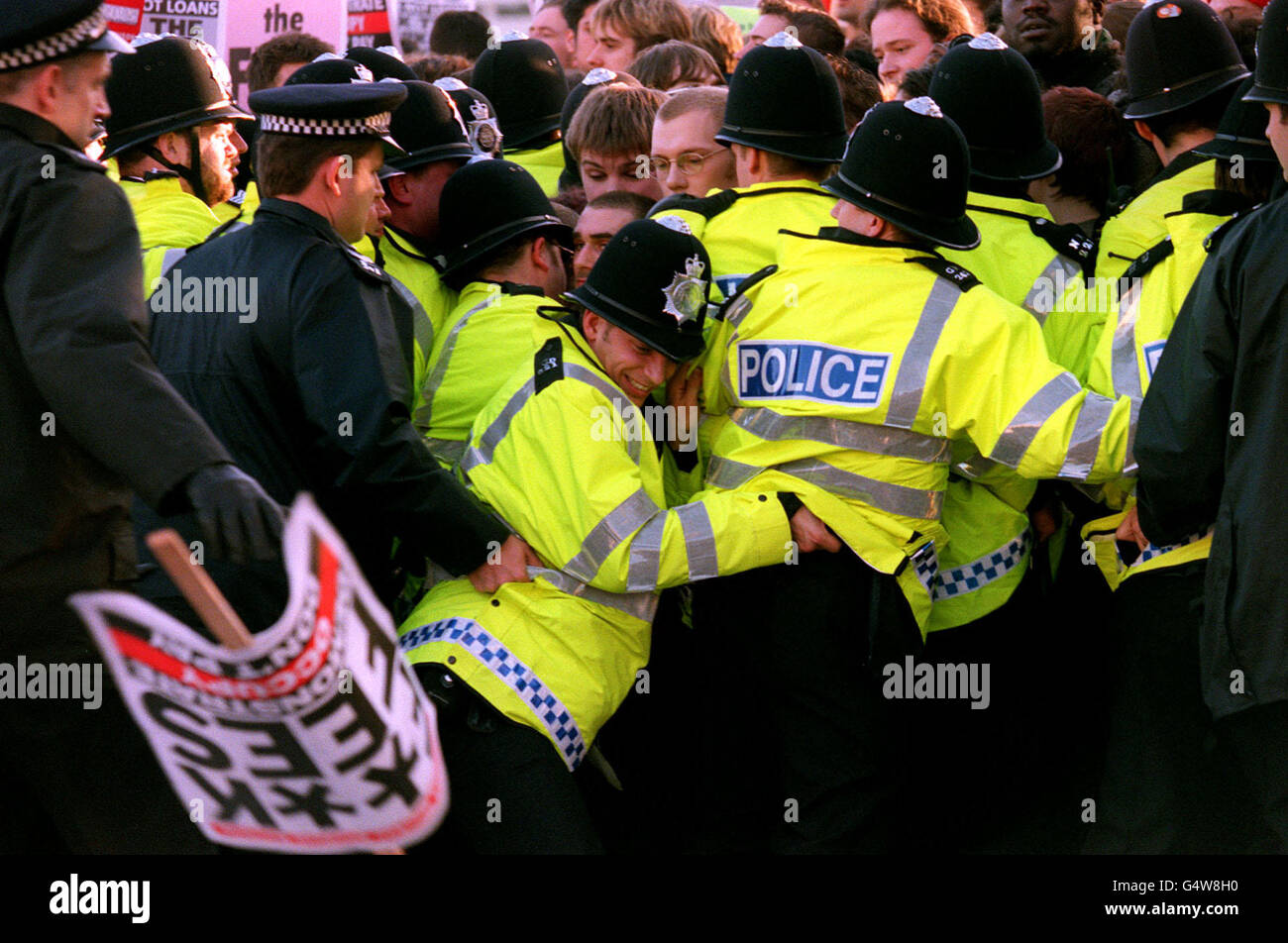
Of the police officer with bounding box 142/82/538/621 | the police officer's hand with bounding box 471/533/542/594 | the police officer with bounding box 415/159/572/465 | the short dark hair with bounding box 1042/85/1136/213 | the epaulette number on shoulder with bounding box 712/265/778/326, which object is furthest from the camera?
the short dark hair with bounding box 1042/85/1136/213

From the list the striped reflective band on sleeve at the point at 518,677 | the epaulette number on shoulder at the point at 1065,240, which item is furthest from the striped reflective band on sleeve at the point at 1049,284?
the striped reflective band on sleeve at the point at 518,677

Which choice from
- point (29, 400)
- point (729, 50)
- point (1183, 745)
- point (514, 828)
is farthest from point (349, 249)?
point (729, 50)

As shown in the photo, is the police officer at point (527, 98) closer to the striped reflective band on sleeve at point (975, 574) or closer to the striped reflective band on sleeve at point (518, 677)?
the striped reflective band on sleeve at point (975, 574)

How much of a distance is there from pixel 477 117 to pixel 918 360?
7.27ft

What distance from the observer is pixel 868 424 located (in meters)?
4.07

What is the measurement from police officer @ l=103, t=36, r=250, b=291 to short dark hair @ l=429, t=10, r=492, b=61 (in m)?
3.63

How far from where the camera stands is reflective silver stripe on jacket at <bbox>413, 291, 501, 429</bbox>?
14.8 feet

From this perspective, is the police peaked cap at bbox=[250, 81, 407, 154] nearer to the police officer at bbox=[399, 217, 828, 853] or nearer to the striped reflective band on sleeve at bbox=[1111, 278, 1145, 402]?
the police officer at bbox=[399, 217, 828, 853]

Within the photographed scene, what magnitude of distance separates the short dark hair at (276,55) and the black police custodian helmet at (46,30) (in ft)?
11.2

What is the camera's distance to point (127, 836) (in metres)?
3.15

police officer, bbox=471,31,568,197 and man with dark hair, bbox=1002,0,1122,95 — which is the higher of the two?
man with dark hair, bbox=1002,0,1122,95

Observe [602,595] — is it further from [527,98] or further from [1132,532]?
[527,98]

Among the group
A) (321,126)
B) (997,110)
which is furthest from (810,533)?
(321,126)

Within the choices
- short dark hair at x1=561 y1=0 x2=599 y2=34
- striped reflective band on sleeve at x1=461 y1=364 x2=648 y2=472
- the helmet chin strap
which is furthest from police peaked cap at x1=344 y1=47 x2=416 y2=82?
short dark hair at x1=561 y1=0 x2=599 y2=34
